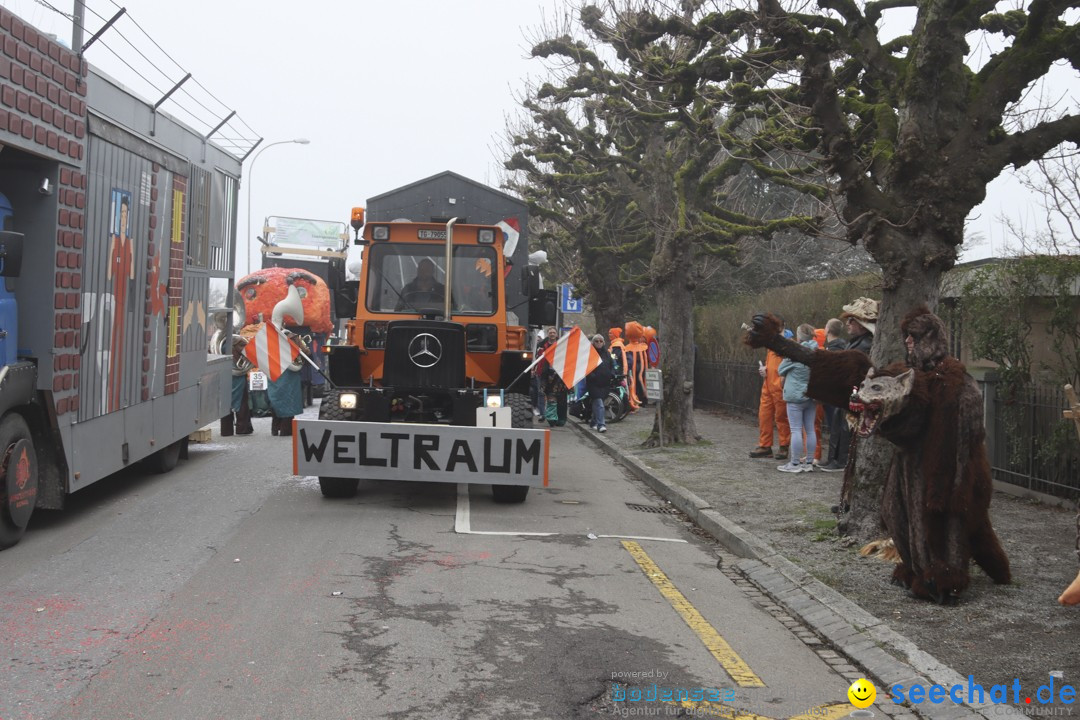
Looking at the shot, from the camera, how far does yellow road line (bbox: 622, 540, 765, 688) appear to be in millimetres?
5270

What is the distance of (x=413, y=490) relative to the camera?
37.4ft

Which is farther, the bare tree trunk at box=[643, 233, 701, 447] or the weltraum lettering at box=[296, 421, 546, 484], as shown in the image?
the bare tree trunk at box=[643, 233, 701, 447]

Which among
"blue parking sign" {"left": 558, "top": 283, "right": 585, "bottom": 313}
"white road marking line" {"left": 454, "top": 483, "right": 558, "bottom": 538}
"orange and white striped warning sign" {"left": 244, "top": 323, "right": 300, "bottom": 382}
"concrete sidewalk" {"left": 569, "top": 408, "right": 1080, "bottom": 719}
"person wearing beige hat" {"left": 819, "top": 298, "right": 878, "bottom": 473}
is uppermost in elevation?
"blue parking sign" {"left": 558, "top": 283, "right": 585, "bottom": 313}

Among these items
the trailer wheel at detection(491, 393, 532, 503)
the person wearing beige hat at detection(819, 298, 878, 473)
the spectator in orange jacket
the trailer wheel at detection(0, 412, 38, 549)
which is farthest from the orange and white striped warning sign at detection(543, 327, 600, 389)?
the trailer wheel at detection(0, 412, 38, 549)

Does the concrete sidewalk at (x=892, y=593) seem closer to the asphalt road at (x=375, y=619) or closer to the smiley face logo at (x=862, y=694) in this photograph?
the smiley face logo at (x=862, y=694)

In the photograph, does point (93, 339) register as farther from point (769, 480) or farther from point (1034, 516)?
point (1034, 516)

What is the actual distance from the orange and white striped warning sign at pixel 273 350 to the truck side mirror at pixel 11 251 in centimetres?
432

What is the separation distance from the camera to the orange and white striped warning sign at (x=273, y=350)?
455 inches

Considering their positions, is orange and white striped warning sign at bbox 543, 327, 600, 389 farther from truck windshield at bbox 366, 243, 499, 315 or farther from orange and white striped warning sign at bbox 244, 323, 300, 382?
orange and white striped warning sign at bbox 244, 323, 300, 382

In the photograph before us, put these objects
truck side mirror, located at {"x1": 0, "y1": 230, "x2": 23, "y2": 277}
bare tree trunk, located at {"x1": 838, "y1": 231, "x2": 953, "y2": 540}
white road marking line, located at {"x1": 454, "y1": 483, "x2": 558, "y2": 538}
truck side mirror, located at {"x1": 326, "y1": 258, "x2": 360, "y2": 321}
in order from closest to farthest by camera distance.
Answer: truck side mirror, located at {"x1": 0, "y1": 230, "x2": 23, "y2": 277}
bare tree trunk, located at {"x1": 838, "y1": 231, "x2": 953, "y2": 540}
white road marking line, located at {"x1": 454, "y1": 483, "x2": 558, "y2": 538}
truck side mirror, located at {"x1": 326, "y1": 258, "x2": 360, "y2": 321}

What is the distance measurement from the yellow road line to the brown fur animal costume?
1.43 metres

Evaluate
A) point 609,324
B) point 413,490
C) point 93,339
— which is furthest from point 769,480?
point 609,324

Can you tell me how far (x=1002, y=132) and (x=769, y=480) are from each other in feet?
17.2

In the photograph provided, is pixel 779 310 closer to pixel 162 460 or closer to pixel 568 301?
pixel 568 301
